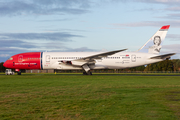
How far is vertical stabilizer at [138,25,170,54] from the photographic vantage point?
41.7 meters

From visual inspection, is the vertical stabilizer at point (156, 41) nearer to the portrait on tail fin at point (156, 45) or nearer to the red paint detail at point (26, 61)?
the portrait on tail fin at point (156, 45)

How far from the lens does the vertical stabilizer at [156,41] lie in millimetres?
41678

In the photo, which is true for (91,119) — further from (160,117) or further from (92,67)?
(92,67)

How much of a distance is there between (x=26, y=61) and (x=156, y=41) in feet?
83.7

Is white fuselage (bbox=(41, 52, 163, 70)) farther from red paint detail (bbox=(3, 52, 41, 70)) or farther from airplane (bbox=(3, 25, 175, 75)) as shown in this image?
red paint detail (bbox=(3, 52, 41, 70))

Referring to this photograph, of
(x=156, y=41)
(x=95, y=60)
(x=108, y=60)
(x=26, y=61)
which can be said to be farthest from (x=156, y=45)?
(x=26, y=61)

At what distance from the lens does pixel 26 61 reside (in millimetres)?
41031

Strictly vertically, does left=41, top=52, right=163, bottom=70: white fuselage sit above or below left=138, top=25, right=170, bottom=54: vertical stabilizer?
below

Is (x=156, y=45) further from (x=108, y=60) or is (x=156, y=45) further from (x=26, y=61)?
(x=26, y=61)

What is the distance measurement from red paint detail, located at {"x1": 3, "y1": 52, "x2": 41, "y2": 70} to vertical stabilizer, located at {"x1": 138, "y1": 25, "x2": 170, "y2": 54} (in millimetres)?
21191

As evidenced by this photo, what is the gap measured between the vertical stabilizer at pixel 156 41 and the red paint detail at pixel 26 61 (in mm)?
21191

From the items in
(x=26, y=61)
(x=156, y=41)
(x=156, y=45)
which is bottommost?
(x=26, y=61)

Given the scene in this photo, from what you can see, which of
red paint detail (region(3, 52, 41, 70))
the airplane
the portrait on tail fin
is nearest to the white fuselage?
the airplane

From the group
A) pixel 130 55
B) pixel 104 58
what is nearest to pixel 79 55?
pixel 104 58
